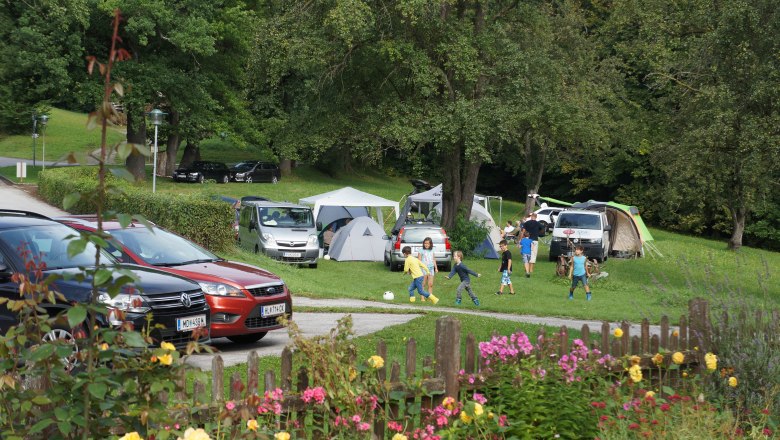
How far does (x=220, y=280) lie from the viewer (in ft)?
39.0

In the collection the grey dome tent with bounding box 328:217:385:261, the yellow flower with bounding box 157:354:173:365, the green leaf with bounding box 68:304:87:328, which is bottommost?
the grey dome tent with bounding box 328:217:385:261

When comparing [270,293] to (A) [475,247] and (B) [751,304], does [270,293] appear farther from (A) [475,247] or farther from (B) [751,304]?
(A) [475,247]

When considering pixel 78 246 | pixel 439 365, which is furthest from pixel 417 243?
pixel 78 246

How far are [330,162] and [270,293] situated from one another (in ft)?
179

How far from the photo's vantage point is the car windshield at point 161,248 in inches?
487

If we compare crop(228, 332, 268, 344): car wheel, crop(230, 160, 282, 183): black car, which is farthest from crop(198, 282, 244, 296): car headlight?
crop(230, 160, 282, 183): black car

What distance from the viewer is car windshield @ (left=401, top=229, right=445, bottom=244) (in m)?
29.5

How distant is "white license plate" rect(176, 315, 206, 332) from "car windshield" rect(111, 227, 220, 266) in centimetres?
205

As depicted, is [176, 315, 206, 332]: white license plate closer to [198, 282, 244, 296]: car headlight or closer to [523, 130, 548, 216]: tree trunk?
[198, 282, 244, 296]: car headlight

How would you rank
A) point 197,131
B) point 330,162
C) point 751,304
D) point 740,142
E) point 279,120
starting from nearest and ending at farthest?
point 751,304 < point 740,142 < point 197,131 < point 279,120 < point 330,162

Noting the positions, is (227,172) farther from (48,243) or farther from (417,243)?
(48,243)

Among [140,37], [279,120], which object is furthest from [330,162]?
[140,37]

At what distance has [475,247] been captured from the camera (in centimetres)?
3472

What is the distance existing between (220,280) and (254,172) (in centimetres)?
4696
